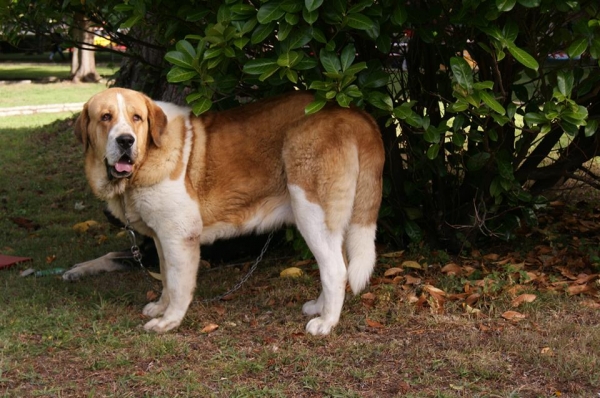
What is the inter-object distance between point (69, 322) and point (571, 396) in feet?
10.2

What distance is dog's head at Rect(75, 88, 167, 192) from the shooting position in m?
4.79

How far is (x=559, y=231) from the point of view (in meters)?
6.80

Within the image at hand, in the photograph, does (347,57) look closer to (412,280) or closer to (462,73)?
(462,73)

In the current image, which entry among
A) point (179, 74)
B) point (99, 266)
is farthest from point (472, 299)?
point (99, 266)

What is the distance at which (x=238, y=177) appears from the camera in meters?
5.15

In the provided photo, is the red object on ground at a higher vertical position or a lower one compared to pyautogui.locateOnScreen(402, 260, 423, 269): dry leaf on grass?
lower

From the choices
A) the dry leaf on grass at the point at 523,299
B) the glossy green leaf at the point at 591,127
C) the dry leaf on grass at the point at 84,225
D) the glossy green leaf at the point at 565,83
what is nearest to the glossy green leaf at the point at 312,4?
the glossy green leaf at the point at 565,83

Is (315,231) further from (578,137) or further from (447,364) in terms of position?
(578,137)

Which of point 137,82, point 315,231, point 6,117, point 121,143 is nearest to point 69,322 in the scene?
point 121,143

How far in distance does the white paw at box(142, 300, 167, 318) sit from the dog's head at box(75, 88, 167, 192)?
3.09 ft

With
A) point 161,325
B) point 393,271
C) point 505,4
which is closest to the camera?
point 505,4

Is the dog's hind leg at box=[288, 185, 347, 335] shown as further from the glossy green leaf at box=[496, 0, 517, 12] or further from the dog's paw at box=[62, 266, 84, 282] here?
the dog's paw at box=[62, 266, 84, 282]

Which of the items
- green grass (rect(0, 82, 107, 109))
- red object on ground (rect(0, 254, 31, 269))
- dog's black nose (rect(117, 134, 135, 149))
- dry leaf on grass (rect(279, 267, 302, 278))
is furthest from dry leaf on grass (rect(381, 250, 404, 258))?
green grass (rect(0, 82, 107, 109))

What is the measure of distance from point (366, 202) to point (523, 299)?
1261 millimetres
